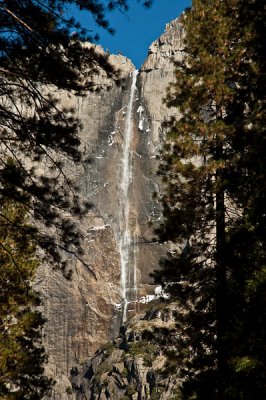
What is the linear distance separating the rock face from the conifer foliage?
46625mm

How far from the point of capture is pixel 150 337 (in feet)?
44.2

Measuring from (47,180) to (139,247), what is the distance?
55.2 m

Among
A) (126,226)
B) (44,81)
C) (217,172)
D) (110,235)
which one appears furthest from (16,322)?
(126,226)

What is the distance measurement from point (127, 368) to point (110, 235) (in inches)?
695

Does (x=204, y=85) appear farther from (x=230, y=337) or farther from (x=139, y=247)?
(x=139, y=247)

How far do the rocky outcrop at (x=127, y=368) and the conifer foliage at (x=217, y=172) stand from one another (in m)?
31.9

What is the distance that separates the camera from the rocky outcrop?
4788 cm

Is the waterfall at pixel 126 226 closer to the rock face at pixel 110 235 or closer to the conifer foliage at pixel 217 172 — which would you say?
the rock face at pixel 110 235

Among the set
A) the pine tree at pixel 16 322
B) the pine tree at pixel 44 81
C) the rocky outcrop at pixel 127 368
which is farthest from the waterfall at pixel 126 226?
the pine tree at pixel 44 81

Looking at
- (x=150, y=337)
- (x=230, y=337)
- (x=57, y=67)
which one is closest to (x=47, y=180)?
(x=57, y=67)

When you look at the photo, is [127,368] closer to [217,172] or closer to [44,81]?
[217,172]

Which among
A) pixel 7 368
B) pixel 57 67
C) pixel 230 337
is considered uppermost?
pixel 57 67

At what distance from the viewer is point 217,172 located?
11.7 m

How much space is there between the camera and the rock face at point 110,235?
61719 mm
